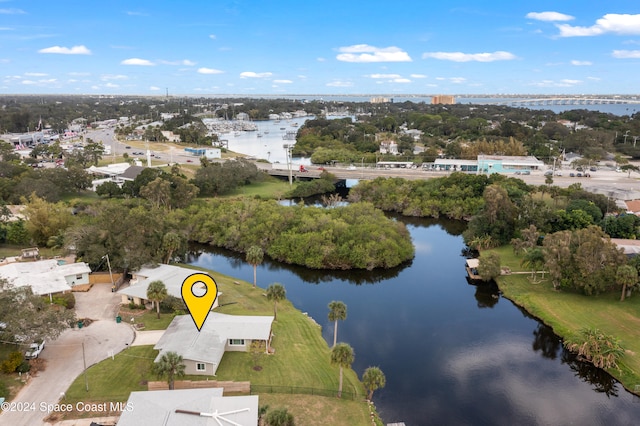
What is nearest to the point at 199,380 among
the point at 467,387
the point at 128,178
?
the point at 467,387

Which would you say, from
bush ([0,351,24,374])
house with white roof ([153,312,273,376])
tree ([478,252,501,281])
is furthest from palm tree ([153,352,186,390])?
tree ([478,252,501,281])

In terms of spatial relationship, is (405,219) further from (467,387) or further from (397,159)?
(467,387)

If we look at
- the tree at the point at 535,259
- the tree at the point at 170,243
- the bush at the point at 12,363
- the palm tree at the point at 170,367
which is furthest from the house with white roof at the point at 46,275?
the tree at the point at 535,259

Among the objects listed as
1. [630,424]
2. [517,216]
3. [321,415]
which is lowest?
[630,424]

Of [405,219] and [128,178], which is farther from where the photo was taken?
[128,178]

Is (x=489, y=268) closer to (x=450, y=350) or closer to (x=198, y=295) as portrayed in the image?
(x=450, y=350)

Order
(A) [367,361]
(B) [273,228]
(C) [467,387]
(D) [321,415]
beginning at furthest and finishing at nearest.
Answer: (B) [273,228]
(A) [367,361]
(C) [467,387]
(D) [321,415]

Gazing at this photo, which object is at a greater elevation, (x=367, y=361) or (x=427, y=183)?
(x=427, y=183)

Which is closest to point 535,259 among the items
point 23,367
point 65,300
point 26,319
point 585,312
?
point 585,312
